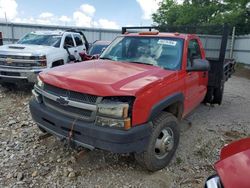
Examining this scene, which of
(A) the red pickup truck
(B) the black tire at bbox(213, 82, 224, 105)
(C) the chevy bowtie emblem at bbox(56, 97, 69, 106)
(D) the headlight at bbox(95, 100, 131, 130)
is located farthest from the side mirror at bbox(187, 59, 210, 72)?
(B) the black tire at bbox(213, 82, 224, 105)

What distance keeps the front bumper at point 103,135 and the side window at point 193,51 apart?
1.90m

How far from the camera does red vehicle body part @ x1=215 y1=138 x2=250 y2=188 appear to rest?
1.95m

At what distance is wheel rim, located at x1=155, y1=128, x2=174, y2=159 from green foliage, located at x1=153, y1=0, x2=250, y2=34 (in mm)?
17366

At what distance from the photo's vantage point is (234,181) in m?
Result: 1.97

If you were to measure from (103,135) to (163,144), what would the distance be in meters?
1.04

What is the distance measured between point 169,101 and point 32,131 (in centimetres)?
274

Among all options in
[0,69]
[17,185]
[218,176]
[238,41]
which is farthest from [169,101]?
[238,41]

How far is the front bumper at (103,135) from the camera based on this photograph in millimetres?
3229

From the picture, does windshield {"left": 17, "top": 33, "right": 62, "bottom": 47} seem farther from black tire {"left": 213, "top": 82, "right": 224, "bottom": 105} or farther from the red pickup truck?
black tire {"left": 213, "top": 82, "right": 224, "bottom": 105}

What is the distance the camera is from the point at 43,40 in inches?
356

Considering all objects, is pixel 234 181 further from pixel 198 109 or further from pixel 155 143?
pixel 198 109

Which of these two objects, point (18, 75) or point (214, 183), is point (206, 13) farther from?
point (214, 183)

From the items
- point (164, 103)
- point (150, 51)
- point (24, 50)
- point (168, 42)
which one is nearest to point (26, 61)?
point (24, 50)

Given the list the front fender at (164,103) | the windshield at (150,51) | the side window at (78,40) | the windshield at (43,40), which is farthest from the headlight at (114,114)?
the side window at (78,40)
